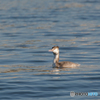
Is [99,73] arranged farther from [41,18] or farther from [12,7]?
[12,7]

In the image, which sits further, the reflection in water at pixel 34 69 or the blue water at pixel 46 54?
the reflection in water at pixel 34 69

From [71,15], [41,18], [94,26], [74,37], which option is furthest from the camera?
[71,15]

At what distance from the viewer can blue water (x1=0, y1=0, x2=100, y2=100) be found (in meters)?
14.4

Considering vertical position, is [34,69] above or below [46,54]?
below

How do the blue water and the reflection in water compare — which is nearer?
the blue water

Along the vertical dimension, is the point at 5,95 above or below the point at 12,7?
below

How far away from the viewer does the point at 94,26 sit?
118 feet

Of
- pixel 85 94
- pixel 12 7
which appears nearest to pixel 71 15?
pixel 12 7

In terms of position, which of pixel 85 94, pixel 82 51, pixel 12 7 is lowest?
pixel 85 94

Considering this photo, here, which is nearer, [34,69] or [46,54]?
[34,69]

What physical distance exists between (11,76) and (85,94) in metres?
4.56

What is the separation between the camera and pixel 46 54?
22906 millimetres

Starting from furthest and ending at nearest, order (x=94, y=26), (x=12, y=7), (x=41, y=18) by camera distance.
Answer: (x=12, y=7), (x=41, y=18), (x=94, y=26)

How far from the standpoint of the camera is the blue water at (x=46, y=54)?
14398 millimetres
